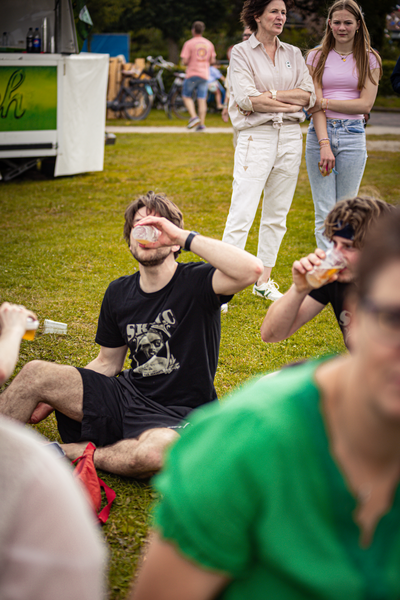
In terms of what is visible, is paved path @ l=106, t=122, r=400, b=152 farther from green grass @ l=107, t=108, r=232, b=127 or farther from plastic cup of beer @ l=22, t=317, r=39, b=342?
plastic cup of beer @ l=22, t=317, r=39, b=342

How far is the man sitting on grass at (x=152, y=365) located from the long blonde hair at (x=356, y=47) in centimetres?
256

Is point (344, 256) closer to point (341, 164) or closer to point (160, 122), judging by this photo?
point (341, 164)

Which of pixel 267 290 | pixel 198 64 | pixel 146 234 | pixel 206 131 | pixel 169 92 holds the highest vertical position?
pixel 198 64

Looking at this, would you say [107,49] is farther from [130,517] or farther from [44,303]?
[130,517]

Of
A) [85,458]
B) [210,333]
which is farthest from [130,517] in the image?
[210,333]

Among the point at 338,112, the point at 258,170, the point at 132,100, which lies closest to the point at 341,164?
the point at 338,112

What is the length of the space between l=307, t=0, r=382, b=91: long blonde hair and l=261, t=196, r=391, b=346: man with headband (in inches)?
105

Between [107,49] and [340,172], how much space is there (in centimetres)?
2292

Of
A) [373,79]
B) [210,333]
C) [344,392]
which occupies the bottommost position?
[210,333]

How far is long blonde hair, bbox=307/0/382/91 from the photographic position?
4.41 metres

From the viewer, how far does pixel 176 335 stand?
2.79 m

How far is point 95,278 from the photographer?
5.60m

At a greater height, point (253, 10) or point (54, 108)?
point (253, 10)

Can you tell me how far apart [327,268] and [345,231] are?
0.20m
